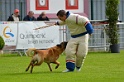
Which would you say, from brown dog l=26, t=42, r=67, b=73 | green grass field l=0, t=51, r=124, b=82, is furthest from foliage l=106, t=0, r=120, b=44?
brown dog l=26, t=42, r=67, b=73

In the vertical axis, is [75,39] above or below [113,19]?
below

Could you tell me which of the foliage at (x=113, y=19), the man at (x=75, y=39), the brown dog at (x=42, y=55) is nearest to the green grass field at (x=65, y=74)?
the brown dog at (x=42, y=55)

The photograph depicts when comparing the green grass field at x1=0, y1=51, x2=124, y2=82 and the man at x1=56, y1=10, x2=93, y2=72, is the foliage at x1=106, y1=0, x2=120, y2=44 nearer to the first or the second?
the green grass field at x1=0, y1=51, x2=124, y2=82

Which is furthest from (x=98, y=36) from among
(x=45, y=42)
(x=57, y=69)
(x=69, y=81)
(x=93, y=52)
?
(x=69, y=81)

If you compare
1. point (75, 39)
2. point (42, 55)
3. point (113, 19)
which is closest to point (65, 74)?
point (42, 55)

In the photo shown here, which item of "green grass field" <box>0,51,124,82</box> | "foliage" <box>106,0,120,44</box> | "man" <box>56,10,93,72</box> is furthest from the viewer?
"foliage" <box>106,0,120,44</box>

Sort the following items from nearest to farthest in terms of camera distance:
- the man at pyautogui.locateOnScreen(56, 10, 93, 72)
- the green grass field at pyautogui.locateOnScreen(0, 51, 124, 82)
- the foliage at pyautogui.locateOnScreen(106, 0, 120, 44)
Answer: the green grass field at pyautogui.locateOnScreen(0, 51, 124, 82), the man at pyautogui.locateOnScreen(56, 10, 93, 72), the foliage at pyautogui.locateOnScreen(106, 0, 120, 44)

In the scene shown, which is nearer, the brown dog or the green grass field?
the green grass field

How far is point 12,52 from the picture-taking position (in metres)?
23.1

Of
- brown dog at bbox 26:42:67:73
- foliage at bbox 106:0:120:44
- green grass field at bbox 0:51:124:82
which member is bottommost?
green grass field at bbox 0:51:124:82

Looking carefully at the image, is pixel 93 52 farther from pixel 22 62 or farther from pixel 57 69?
pixel 57 69

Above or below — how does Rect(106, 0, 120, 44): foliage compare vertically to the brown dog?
above

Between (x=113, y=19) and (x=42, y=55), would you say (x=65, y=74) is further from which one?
(x=113, y=19)

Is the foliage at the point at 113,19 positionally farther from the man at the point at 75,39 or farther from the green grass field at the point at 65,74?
the man at the point at 75,39
